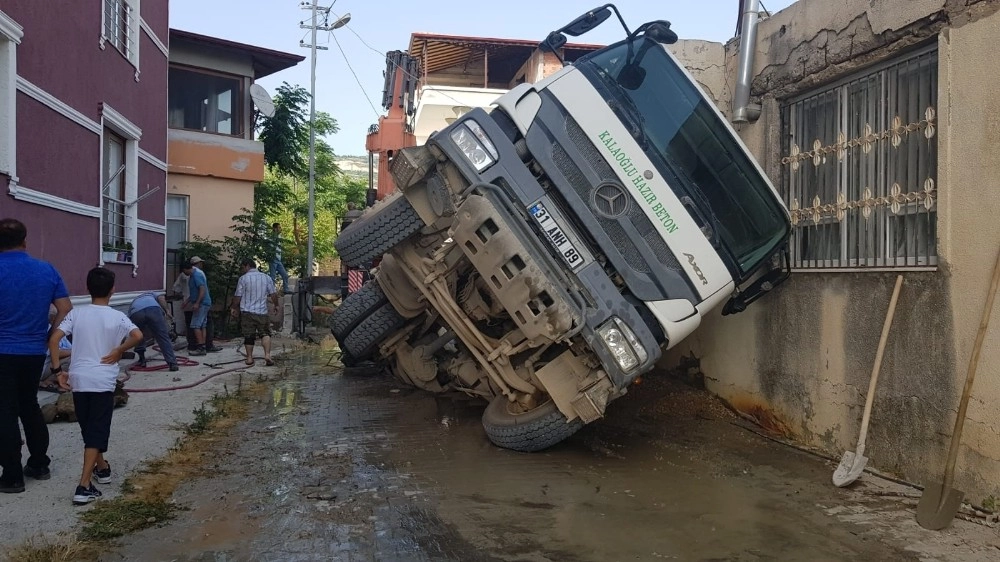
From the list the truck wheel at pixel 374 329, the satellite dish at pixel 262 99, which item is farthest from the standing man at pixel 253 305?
the satellite dish at pixel 262 99

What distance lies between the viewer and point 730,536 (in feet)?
→ 13.7

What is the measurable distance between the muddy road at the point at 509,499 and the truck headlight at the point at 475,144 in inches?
83.5

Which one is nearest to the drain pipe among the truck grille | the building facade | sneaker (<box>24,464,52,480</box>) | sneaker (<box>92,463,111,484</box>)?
the truck grille

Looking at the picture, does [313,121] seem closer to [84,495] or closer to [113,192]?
[113,192]

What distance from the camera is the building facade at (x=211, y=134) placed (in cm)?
1634

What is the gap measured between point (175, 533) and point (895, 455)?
4.51 meters

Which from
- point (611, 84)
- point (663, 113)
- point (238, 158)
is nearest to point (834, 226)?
point (663, 113)

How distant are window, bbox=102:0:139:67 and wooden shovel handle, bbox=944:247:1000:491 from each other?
10.2 m

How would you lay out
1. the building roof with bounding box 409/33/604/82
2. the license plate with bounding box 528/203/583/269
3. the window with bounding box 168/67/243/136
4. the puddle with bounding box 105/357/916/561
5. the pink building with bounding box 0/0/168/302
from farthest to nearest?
1. the building roof with bounding box 409/33/604/82
2. the window with bounding box 168/67/243/136
3. the pink building with bounding box 0/0/168/302
4. the license plate with bounding box 528/203/583/269
5. the puddle with bounding box 105/357/916/561

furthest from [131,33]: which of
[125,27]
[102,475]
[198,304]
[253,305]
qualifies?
[102,475]

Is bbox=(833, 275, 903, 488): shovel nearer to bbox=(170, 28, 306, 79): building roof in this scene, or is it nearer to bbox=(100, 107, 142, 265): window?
bbox=(100, 107, 142, 265): window

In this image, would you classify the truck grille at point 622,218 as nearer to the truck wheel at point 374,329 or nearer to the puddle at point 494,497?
the puddle at point 494,497

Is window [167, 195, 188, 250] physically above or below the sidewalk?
above

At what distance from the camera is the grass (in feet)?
11.6
